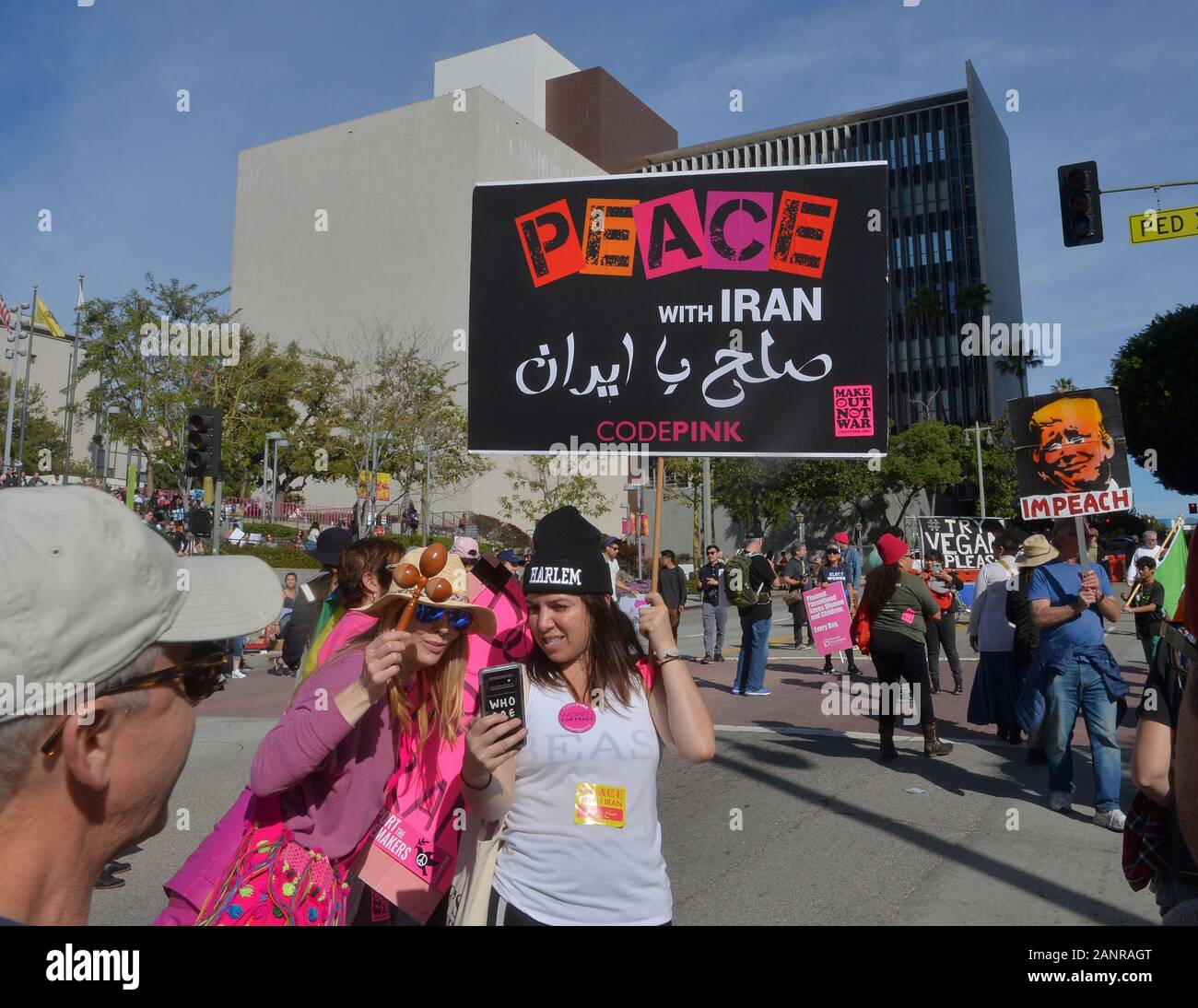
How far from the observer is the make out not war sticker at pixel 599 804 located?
2.57m

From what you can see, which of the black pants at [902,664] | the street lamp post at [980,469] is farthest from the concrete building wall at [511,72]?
the black pants at [902,664]

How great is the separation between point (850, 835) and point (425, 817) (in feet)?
12.3

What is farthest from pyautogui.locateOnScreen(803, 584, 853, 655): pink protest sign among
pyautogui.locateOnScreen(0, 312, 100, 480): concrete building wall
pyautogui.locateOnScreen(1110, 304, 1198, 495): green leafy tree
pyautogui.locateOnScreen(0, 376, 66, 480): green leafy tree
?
pyautogui.locateOnScreen(0, 312, 100, 480): concrete building wall

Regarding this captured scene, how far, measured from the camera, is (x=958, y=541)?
22.1m

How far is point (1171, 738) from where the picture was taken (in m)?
2.60

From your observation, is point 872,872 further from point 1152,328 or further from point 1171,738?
point 1152,328

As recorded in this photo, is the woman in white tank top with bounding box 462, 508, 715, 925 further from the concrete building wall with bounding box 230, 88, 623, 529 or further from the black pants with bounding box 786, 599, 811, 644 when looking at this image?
the concrete building wall with bounding box 230, 88, 623, 529

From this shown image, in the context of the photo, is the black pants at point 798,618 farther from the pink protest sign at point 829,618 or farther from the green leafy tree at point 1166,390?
the green leafy tree at point 1166,390

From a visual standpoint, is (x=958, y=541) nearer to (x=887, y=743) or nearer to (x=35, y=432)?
(x=887, y=743)

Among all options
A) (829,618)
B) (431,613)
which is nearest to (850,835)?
(431,613)

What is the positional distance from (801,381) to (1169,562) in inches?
155
